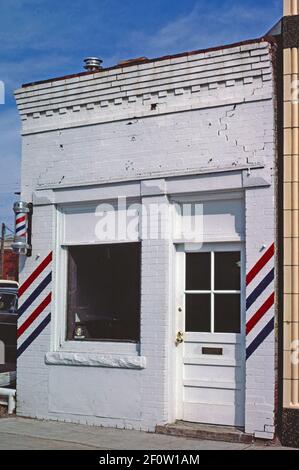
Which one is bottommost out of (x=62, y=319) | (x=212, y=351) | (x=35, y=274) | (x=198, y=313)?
(x=212, y=351)

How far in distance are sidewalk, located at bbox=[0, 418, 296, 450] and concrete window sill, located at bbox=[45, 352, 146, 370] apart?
792 mm

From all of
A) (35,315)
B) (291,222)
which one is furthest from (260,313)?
(35,315)

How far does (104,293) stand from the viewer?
9.95 meters

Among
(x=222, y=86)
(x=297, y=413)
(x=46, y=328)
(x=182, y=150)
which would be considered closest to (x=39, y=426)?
(x=46, y=328)

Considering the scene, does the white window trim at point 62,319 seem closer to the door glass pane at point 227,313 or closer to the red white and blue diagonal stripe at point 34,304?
the red white and blue diagonal stripe at point 34,304

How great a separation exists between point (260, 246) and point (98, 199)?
2457 mm

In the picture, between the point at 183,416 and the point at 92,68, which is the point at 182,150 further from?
the point at 183,416

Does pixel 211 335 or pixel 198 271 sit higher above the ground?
pixel 198 271

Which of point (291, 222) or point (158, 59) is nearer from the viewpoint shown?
point (291, 222)

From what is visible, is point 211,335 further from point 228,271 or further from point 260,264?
point 260,264

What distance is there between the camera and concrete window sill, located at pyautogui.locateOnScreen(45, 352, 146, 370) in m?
9.11

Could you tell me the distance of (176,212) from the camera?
927 centimetres

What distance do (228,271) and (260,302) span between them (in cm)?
70

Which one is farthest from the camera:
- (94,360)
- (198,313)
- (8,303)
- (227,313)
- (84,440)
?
(8,303)
